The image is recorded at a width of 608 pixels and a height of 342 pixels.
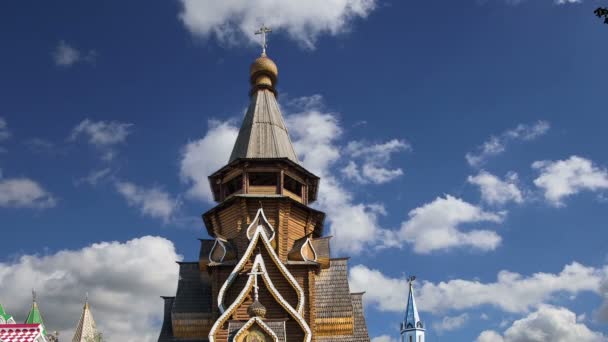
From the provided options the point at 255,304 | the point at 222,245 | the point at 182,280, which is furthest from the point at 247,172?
the point at 255,304

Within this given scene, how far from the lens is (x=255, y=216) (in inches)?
907

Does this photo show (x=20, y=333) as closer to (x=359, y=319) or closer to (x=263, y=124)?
(x=359, y=319)

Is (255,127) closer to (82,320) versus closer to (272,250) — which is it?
(272,250)

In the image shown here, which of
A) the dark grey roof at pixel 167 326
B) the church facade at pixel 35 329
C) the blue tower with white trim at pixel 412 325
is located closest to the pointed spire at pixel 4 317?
the church facade at pixel 35 329

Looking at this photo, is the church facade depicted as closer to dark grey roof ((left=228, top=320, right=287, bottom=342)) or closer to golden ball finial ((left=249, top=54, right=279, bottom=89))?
dark grey roof ((left=228, top=320, right=287, bottom=342))

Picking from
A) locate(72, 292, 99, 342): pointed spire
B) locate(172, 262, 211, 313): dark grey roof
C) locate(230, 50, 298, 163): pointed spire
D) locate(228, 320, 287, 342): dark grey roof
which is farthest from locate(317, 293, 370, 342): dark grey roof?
locate(72, 292, 99, 342): pointed spire

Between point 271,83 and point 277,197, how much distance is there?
7.22 meters

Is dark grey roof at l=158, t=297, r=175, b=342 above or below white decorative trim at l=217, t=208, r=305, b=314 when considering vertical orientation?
below

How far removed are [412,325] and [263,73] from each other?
41849mm

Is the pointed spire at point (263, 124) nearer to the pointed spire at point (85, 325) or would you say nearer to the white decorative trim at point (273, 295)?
the white decorative trim at point (273, 295)

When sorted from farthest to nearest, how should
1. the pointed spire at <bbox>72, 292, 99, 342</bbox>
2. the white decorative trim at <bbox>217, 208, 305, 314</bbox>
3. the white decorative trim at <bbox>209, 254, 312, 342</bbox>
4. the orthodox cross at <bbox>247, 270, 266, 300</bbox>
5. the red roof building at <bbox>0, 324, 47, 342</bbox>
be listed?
the pointed spire at <bbox>72, 292, 99, 342</bbox>
the white decorative trim at <bbox>217, 208, 305, 314</bbox>
the white decorative trim at <bbox>209, 254, 312, 342</bbox>
the orthodox cross at <bbox>247, 270, 266, 300</bbox>
the red roof building at <bbox>0, 324, 47, 342</bbox>

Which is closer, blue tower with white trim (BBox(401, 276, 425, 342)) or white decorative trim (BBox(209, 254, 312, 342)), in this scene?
white decorative trim (BBox(209, 254, 312, 342))

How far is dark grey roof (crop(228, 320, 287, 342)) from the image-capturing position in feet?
63.0

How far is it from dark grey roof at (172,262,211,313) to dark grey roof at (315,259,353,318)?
13.5 ft
